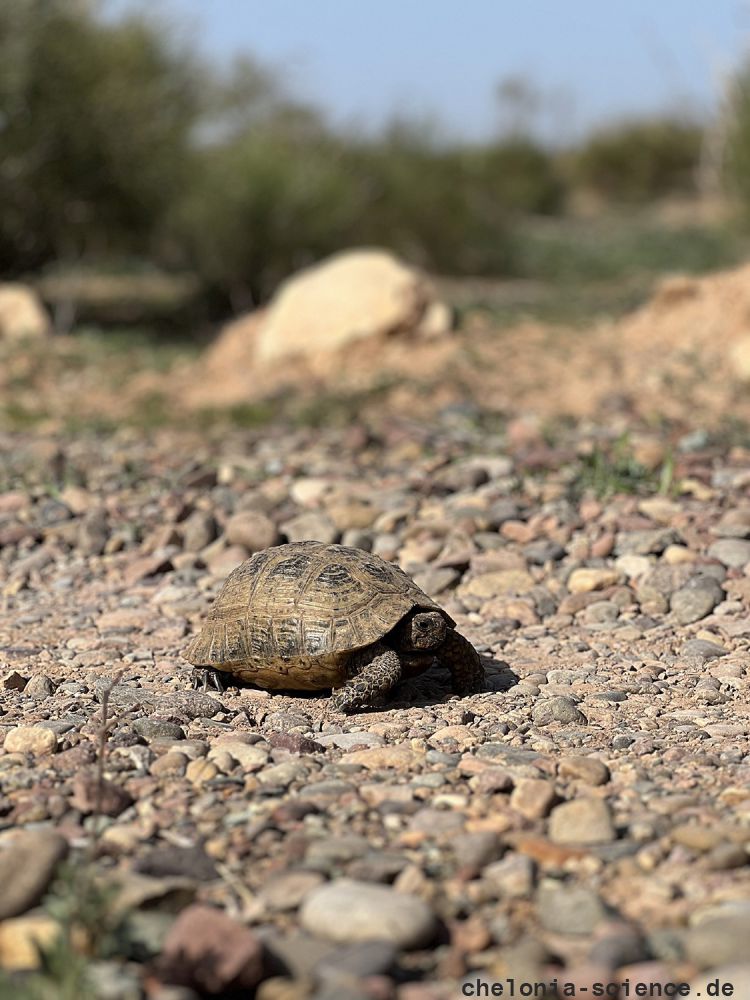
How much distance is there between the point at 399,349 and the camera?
10.2 meters

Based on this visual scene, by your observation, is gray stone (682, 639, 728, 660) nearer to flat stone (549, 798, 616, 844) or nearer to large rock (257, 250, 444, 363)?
flat stone (549, 798, 616, 844)

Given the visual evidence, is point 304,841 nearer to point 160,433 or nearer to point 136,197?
point 160,433

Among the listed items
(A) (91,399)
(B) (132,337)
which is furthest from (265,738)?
(B) (132,337)

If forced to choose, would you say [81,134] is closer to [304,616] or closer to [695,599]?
[695,599]

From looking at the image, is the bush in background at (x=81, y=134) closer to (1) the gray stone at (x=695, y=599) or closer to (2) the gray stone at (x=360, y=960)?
(1) the gray stone at (x=695, y=599)

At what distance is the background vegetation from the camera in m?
13.1

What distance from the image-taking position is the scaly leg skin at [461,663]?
411cm

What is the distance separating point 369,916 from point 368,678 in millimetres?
A: 1473

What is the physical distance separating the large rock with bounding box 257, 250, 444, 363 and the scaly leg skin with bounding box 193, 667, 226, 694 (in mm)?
6210

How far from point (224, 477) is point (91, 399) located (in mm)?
3326

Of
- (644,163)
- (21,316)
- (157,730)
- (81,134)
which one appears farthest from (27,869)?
(644,163)

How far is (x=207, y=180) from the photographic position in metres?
14.2

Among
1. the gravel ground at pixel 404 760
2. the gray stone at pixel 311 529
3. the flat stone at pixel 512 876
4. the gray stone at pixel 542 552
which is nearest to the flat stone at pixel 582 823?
the gravel ground at pixel 404 760

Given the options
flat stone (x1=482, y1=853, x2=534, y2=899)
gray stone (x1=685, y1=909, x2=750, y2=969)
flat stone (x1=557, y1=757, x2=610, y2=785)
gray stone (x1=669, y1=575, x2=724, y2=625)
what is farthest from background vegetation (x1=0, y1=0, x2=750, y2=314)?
gray stone (x1=685, y1=909, x2=750, y2=969)
